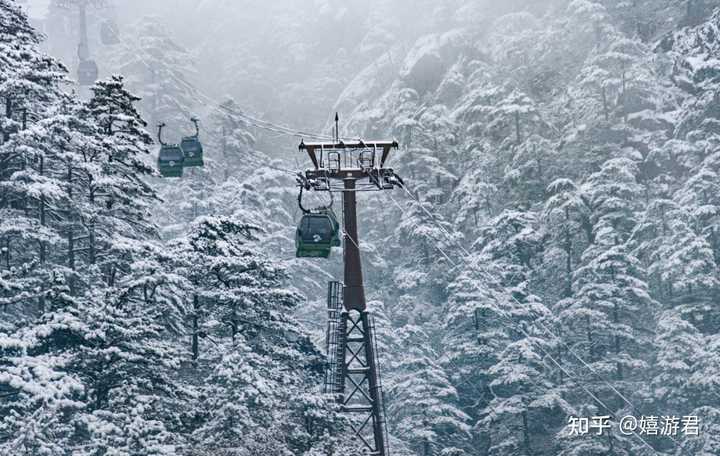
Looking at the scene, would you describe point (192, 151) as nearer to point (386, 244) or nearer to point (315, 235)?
point (315, 235)

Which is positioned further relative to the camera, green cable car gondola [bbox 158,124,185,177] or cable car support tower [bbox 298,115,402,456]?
green cable car gondola [bbox 158,124,185,177]

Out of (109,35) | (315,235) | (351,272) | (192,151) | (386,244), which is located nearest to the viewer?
(315,235)

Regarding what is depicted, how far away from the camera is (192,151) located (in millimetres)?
29328

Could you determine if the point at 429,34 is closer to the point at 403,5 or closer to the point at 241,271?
the point at 403,5

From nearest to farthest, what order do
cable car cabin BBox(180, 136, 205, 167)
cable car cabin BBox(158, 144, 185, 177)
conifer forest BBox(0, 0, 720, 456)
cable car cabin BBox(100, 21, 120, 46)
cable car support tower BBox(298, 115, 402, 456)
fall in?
conifer forest BBox(0, 0, 720, 456) < cable car support tower BBox(298, 115, 402, 456) < cable car cabin BBox(158, 144, 185, 177) < cable car cabin BBox(180, 136, 205, 167) < cable car cabin BBox(100, 21, 120, 46)

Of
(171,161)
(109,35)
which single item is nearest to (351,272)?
(171,161)

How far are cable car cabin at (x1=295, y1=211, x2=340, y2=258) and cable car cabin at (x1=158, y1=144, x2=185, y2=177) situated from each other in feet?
21.9

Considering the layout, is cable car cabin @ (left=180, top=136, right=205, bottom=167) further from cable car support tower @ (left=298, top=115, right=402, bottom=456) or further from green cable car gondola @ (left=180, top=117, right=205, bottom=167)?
cable car support tower @ (left=298, top=115, right=402, bottom=456)

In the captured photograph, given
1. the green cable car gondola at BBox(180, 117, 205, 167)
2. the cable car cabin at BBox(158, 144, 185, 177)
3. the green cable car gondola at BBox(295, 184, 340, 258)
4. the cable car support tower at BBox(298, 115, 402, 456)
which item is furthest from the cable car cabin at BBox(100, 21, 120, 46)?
the green cable car gondola at BBox(295, 184, 340, 258)

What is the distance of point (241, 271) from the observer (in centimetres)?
2805

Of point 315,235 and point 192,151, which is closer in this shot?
point 315,235

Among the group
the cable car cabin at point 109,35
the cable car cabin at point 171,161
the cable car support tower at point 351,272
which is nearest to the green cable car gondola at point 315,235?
the cable car support tower at point 351,272

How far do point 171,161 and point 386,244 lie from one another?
88.7 feet

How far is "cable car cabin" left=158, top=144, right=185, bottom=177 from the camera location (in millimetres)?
27859
